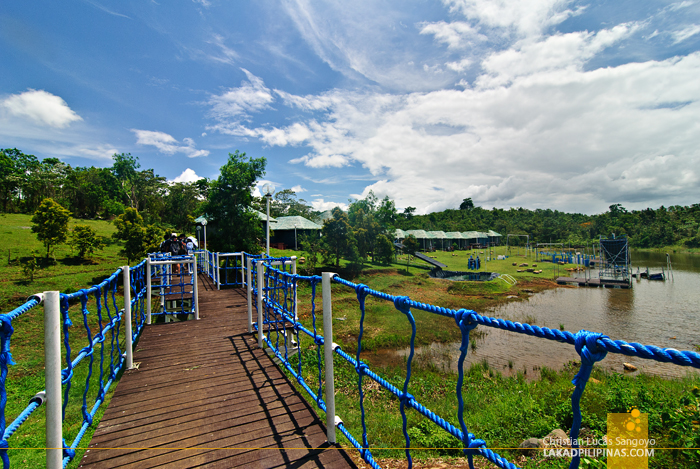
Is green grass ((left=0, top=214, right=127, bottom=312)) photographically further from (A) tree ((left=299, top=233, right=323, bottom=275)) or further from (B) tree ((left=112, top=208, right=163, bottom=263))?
(A) tree ((left=299, top=233, right=323, bottom=275))

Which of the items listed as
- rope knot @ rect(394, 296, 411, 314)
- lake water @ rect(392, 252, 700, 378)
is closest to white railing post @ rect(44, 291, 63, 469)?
rope knot @ rect(394, 296, 411, 314)

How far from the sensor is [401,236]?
41.7m

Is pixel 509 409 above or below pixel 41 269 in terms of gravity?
below

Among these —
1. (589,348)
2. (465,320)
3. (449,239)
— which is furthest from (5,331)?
(449,239)

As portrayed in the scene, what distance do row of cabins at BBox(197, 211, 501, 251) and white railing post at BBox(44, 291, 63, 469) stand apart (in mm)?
18560

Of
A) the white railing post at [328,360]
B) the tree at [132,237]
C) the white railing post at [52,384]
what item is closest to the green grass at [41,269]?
the tree at [132,237]

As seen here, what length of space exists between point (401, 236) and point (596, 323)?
2772 cm

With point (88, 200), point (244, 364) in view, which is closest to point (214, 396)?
point (244, 364)

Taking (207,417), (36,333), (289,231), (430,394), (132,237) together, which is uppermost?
(289,231)

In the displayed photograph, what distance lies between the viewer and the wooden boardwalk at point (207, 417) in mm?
2396

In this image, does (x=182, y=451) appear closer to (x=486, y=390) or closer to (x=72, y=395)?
(x=72, y=395)

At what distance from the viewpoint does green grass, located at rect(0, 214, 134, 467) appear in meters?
3.98

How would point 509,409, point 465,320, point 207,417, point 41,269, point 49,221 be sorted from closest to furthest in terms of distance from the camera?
point 465,320 → point 207,417 → point 509,409 → point 49,221 → point 41,269

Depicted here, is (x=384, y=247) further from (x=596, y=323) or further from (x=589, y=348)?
(x=589, y=348)
